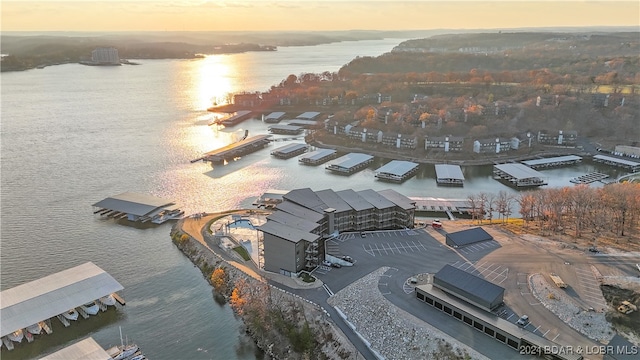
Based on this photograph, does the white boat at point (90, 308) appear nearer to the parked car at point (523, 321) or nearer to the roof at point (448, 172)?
the parked car at point (523, 321)

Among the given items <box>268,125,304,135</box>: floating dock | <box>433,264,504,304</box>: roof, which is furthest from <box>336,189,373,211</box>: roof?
<box>268,125,304,135</box>: floating dock

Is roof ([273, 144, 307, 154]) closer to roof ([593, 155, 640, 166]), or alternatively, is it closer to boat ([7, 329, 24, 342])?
roof ([593, 155, 640, 166])

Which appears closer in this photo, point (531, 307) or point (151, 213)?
point (531, 307)

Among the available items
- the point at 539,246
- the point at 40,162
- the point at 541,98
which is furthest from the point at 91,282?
the point at 541,98

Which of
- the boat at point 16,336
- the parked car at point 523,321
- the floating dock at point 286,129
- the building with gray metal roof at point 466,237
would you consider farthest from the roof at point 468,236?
the floating dock at point 286,129

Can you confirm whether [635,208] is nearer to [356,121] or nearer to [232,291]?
[232,291]

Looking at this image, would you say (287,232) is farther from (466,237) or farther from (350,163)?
(350,163)

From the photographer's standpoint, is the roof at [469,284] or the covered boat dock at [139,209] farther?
the covered boat dock at [139,209]
